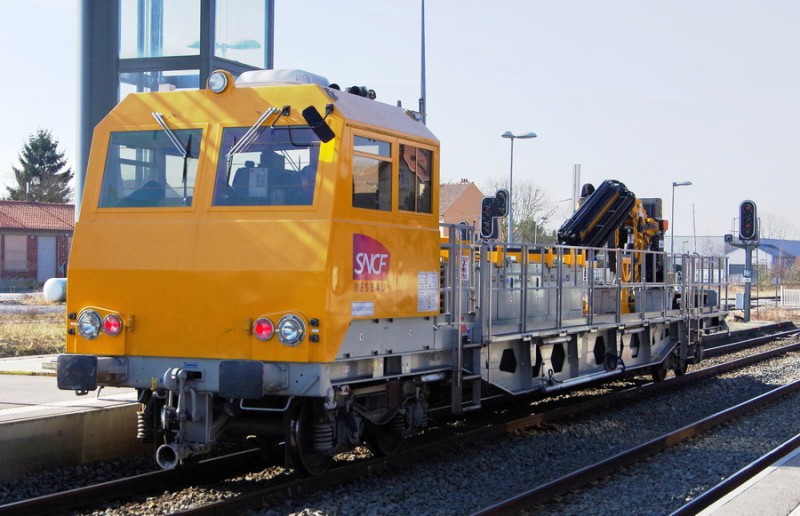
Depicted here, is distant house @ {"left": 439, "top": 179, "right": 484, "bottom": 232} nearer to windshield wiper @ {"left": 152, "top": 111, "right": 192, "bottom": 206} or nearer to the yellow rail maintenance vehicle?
the yellow rail maintenance vehicle

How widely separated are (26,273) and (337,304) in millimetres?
50631

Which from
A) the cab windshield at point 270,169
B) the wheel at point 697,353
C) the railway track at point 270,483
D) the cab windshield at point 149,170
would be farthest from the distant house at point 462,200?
the cab windshield at point 270,169

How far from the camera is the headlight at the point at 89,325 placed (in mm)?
8242

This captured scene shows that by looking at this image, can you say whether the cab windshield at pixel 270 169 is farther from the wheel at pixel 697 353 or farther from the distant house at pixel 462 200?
the distant house at pixel 462 200

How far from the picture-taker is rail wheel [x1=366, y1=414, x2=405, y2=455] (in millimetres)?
9242

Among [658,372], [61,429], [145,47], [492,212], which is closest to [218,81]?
[61,429]

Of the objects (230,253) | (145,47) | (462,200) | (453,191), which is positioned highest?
(453,191)

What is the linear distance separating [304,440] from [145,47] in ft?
23.3

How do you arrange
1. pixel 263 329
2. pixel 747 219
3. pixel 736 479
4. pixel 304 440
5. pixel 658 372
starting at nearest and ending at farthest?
pixel 263 329 → pixel 304 440 → pixel 736 479 → pixel 658 372 → pixel 747 219

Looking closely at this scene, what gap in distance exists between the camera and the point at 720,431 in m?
12.0

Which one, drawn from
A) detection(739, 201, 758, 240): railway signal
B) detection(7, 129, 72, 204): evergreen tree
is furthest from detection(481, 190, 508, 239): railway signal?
detection(7, 129, 72, 204): evergreen tree

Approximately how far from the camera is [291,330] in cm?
763

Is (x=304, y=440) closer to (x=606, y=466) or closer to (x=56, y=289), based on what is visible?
(x=606, y=466)

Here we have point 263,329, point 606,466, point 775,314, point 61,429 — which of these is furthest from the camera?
point 775,314
